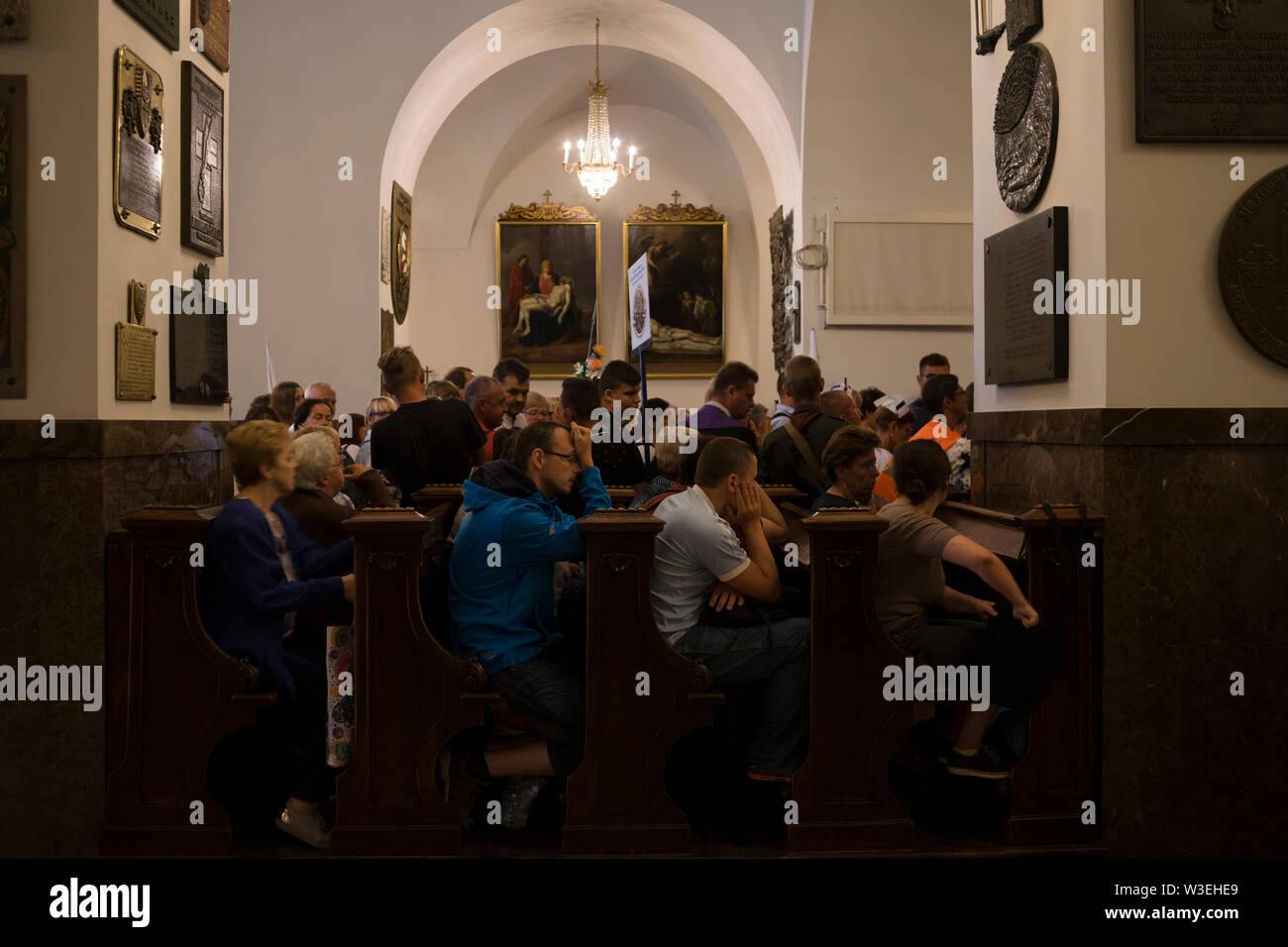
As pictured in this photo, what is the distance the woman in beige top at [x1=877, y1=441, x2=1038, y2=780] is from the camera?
376 cm

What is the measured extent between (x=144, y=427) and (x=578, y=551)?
5.19ft

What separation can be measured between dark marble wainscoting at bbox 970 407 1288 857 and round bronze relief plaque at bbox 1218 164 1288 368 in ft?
0.85

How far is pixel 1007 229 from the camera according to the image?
4.51 meters

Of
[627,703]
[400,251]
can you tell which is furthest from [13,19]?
[400,251]

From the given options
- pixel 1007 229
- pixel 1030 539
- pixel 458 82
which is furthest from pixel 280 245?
pixel 1030 539

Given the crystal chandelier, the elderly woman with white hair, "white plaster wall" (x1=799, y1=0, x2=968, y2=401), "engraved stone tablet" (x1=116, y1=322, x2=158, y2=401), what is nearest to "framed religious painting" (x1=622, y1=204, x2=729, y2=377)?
the crystal chandelier

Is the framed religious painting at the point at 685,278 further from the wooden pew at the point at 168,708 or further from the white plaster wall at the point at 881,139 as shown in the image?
the wooden pew at the point at 168,708

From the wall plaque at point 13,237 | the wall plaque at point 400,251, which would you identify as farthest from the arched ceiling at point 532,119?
the wall plaque at point 13,237

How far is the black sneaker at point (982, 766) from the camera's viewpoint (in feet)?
12.4

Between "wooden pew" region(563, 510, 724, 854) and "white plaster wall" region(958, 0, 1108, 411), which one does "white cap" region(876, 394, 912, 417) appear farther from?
"wooden pew" region(563, 510, 724, 854)

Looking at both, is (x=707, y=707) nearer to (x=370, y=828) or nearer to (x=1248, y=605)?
(x=370, y=828)

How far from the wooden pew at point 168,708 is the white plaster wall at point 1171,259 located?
2933mm

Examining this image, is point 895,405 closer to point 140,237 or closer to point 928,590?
point 928,590

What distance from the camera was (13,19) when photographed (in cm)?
371
